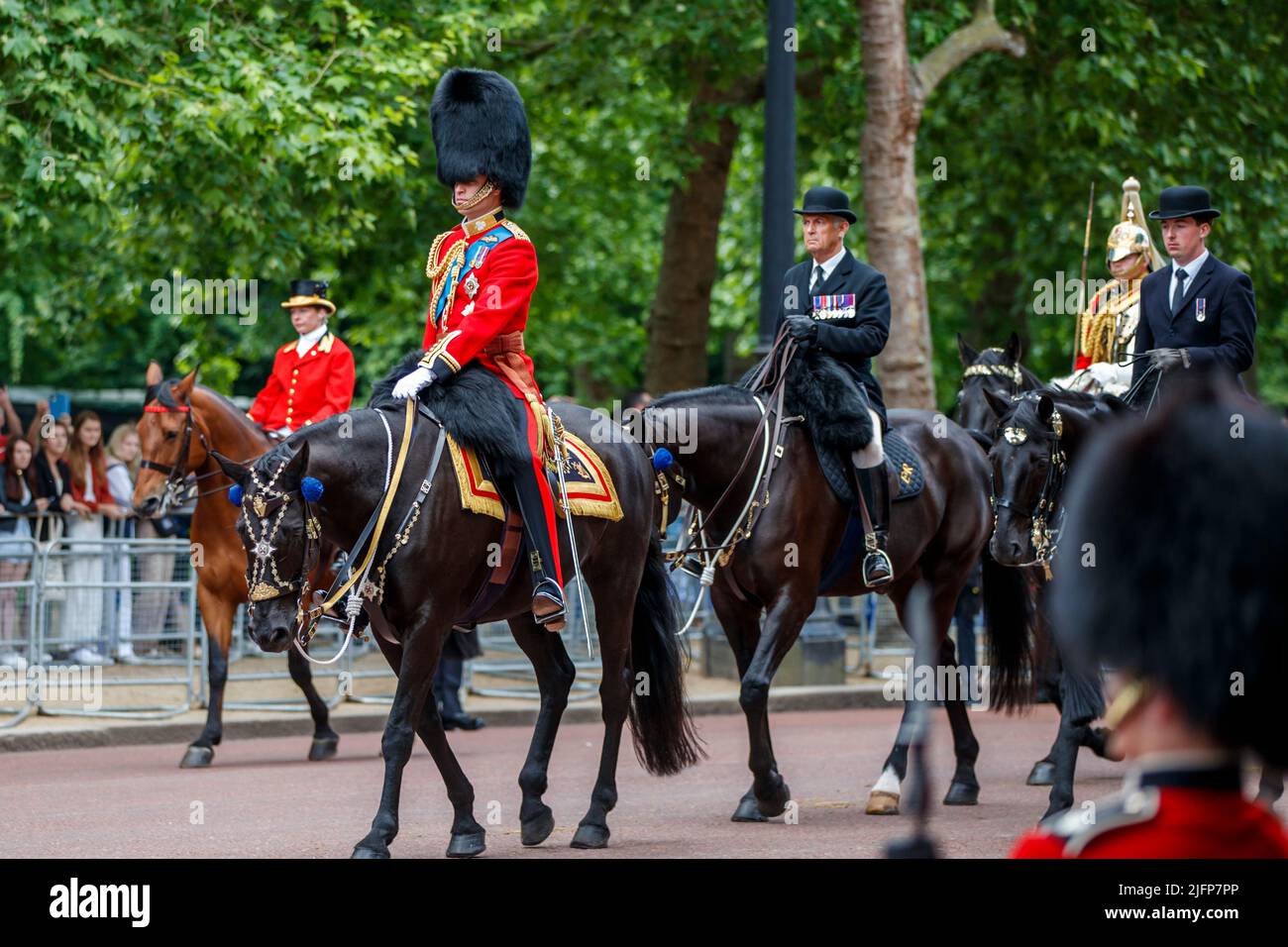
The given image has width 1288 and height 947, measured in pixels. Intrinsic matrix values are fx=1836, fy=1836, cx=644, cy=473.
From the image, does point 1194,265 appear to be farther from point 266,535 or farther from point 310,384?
point 310,384

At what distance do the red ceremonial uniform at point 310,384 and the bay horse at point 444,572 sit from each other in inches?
185

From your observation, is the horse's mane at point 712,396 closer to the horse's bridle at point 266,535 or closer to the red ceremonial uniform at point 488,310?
the red ceremonial uniform at point 488,310

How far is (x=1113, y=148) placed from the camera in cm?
2119

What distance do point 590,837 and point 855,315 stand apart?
10.6 feet

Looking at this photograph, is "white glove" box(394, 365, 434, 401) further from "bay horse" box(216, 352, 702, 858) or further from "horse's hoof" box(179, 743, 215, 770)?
"horse's hoof" box(179, 743, 215, 770)

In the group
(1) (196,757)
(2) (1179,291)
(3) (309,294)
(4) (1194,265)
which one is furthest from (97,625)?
(4) (1194,265)

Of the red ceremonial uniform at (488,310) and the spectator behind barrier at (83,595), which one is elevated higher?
the red ceremonial uniform at (488,310)

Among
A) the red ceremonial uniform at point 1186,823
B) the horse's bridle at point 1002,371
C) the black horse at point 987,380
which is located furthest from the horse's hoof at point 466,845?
the red ceremonial uniform at point 1186,823

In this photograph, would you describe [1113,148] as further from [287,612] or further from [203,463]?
[287,612]

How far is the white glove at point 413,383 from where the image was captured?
25.6 ft

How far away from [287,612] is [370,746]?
5862 mm

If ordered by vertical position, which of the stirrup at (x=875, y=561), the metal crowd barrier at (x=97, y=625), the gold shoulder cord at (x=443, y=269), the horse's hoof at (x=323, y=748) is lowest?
the horse's hoof at (x=323, y=748)

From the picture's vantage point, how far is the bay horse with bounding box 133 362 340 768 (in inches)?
468

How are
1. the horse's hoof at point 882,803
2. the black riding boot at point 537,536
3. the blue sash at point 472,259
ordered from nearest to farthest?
the black riding boot at point 537,536, the blue sash at point 472,259, the horse's hoof at point 882,803
